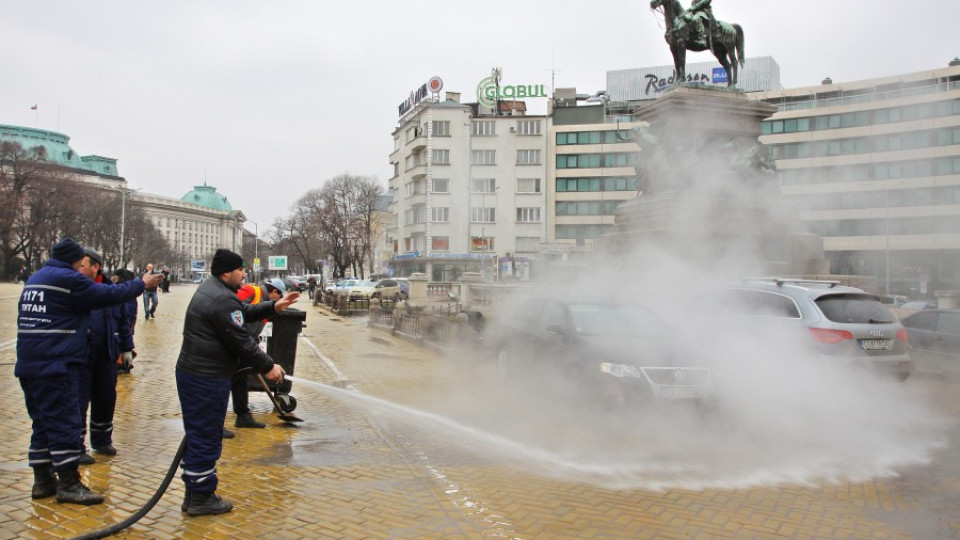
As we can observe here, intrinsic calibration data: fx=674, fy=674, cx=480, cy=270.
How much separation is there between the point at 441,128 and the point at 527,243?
13.7m

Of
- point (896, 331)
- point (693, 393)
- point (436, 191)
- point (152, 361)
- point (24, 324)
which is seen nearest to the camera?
point (24, 324)

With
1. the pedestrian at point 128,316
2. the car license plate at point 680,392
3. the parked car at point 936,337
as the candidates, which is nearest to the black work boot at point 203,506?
the pedestrian at point 128,316

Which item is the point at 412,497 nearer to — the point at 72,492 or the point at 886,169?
the point at 72,492

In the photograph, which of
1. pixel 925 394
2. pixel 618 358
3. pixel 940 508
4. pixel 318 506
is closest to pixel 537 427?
pixel 618 358

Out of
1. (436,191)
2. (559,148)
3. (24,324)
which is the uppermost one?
(559,148)

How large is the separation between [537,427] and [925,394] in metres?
5.67

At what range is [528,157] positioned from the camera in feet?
213

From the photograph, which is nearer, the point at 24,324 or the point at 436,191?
the point at 24,324

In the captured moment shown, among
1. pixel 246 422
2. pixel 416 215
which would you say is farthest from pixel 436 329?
pixel 416 215

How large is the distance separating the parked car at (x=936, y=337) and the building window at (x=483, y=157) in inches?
2114

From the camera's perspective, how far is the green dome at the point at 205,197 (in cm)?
15950

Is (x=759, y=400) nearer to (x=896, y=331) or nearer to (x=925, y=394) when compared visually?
(x=896, y=331)

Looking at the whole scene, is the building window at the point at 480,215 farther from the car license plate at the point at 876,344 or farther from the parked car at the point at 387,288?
the car license plate at the point at 876,344

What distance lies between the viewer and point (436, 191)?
212 feet
